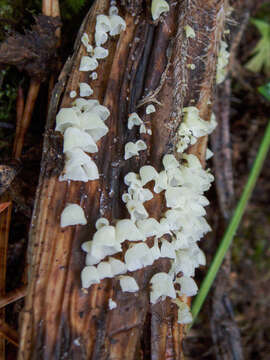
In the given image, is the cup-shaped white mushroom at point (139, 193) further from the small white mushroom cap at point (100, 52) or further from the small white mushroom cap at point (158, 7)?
the small white mushroom cap at point (158, 7)

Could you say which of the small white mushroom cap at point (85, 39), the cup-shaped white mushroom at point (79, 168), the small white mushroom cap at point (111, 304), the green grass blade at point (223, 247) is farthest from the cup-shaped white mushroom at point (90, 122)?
the green grass blade at point (223, 247)

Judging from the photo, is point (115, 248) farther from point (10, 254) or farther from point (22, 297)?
point (10, 254)

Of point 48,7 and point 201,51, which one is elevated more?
point 48,7

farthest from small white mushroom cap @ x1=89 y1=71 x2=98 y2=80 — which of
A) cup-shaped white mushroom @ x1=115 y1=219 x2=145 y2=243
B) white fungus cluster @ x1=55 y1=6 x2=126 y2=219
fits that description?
cup-shaped white mushroom @ x1=115 y1=219 x2=145 y2=243

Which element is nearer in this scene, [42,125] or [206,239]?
[42,125]

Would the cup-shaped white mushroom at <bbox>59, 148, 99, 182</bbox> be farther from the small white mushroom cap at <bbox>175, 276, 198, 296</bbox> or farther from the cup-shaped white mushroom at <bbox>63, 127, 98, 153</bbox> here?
the small white mushroom cap at <bbox>175, 276, 198, 296</bbox>

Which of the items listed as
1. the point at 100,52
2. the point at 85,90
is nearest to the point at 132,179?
the point at 85,90

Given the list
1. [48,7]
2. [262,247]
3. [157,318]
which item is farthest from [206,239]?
[48,7]
